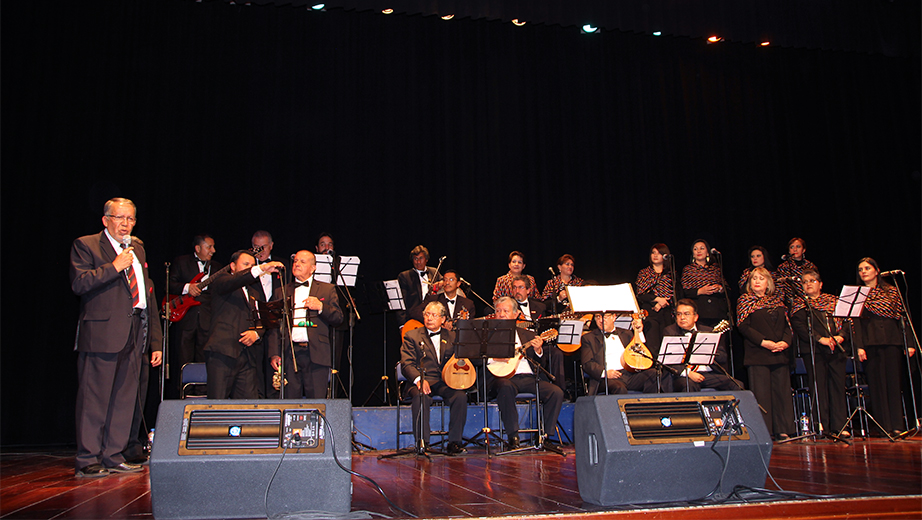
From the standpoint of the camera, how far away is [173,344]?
6965 mm

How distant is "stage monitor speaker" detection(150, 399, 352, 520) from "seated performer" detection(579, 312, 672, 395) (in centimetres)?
363

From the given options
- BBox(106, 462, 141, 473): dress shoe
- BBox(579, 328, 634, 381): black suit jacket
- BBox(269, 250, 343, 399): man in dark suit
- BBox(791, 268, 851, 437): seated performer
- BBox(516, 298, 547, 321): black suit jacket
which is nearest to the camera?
BBox(106, 462, 141, 473): dress shoe

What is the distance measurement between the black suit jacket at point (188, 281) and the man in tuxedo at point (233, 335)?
4.17 ft

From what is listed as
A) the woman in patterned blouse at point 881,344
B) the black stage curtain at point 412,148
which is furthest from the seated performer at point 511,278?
the woman in patterned blouse at point 881,344

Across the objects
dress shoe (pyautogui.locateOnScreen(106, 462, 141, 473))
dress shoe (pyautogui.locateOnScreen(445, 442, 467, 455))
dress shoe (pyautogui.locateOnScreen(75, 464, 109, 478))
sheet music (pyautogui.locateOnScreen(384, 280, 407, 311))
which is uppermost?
sheet music (pyautogui.locateOnScreen(384, 280, 407, 311))

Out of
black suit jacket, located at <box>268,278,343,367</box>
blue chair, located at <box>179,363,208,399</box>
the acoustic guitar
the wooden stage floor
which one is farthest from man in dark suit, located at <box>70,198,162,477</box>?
the acoustic guitar

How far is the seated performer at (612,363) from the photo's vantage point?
18.4 ft

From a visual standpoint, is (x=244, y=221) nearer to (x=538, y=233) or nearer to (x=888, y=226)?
(x=538, y=233)

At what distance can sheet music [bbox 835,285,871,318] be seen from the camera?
5.50m

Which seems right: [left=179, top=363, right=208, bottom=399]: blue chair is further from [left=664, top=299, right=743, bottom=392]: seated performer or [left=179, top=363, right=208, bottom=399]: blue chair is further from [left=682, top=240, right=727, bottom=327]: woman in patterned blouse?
[left=682, top=240, right=727, bottom=327]: woman in patterned blouse

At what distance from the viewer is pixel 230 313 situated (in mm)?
4668

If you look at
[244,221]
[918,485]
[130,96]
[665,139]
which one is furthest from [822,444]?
[130,96]

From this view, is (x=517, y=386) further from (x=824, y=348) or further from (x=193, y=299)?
(x=193, y=299)

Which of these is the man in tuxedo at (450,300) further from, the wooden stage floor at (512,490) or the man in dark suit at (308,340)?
the wooden stage floor at (512,490)
